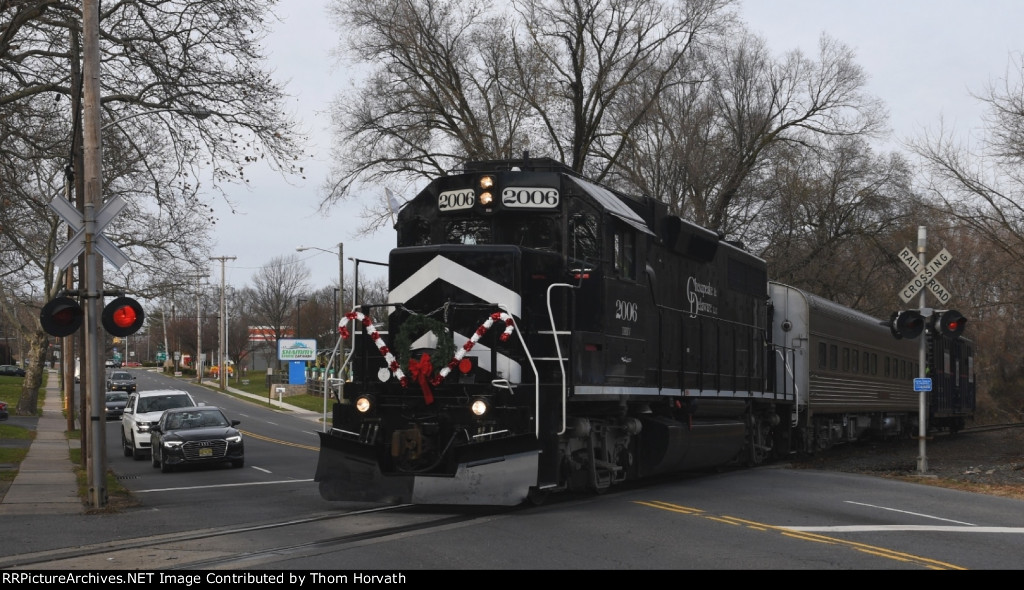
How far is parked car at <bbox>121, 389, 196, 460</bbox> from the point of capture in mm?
27812

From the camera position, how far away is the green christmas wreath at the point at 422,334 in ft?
39.2

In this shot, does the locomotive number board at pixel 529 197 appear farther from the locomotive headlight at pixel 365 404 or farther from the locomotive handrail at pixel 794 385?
the locomotive handrail at pixel 794 385

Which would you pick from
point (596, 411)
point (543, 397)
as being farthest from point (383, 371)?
point (596, 411)

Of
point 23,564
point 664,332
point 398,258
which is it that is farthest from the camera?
point 664,332

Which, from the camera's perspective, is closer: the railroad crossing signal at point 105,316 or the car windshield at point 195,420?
the railroad crossing signal at point 105,316

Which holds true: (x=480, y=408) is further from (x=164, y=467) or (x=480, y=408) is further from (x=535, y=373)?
(x=164, y=467)

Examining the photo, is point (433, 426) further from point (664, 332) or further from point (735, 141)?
point (735, 141)

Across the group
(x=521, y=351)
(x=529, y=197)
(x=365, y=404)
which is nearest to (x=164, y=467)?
(x=365, y=404)

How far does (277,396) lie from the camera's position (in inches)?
2854

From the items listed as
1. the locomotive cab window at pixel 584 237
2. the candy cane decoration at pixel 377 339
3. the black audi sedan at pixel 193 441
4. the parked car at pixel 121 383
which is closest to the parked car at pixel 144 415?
the black audi sedan at pixel 193 441

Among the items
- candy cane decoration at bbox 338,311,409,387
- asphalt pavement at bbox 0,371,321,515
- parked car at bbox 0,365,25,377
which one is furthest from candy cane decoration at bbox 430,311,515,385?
parked car at bbox 0,365,25,377

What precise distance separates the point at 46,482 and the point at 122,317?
22.9ft

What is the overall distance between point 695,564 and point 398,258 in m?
5.71

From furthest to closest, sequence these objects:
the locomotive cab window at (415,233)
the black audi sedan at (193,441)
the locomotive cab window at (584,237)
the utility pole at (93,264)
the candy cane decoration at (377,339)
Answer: the black audi sedan at (193,441), the utility pole at (93,264), the locomotive cab window at (415,233), the locomotive cab window at (584,237), the candy cane decoration at (377,339)
